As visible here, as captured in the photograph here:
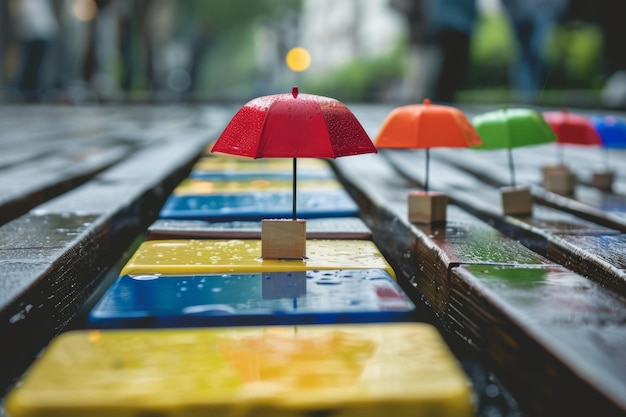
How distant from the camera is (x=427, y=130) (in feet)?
11.8

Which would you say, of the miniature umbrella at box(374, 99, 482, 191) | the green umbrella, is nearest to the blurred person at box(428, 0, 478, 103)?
the green umbrella

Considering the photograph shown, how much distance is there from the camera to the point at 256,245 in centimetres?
332

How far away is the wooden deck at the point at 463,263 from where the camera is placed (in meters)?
2.02

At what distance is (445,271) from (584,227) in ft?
4.67

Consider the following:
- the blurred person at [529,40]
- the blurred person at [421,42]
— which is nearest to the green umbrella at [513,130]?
the blurred person at [529,40]

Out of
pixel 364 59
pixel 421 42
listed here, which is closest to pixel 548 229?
pixel 421 42

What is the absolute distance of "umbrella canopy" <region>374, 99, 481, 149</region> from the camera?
357 cm

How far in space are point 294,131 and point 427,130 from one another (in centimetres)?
104

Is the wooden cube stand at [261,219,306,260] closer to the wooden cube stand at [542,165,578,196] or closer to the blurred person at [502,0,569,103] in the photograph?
the wooden cube stand at [542,165,578,196]

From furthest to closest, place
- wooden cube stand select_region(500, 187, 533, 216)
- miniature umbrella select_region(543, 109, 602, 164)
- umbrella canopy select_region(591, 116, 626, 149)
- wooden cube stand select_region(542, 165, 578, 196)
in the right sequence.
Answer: wooden cube stand select_region(542, 165, 578, 196) < umbrella canopy select_region(591, 116, 626, 149) < miniature umbrella select_region(543, 109, 602, 164) < wooden cube stand select_region(500, 187, 533, 216)

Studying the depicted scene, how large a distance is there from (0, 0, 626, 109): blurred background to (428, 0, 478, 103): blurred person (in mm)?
28

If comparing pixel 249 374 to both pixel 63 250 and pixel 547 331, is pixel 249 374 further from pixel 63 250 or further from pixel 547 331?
pixel 63 250

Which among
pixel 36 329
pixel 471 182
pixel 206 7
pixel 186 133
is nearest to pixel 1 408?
pixel 36 329

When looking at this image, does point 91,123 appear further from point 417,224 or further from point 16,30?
point 16,30
